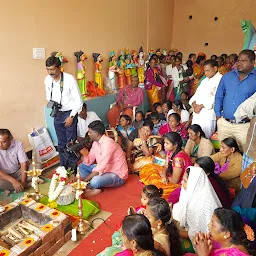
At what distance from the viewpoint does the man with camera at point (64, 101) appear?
3.18m

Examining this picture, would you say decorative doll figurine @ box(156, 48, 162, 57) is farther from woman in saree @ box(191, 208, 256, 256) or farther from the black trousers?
woman in saree @ box(191, 208, 256, 256)

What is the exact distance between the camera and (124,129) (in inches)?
164

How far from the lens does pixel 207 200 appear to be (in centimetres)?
197

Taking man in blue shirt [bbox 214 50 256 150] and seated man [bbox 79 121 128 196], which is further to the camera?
seated man [bbox 79 121 128 196]

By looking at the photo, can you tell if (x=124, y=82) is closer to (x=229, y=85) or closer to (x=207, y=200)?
(x=229, y=85)

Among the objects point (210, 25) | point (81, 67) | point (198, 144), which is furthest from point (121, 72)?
point (210, 25)

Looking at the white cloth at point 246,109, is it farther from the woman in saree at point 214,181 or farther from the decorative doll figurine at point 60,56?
the decorative doll figurine at point 60,56

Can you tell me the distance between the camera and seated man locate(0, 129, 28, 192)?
297 centimetres

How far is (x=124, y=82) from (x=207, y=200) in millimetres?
4067

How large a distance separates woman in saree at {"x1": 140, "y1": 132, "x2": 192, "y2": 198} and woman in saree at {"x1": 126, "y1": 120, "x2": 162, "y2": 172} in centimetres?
38

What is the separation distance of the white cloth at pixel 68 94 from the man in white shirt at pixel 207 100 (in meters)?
1.48

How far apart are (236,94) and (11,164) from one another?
100 inches

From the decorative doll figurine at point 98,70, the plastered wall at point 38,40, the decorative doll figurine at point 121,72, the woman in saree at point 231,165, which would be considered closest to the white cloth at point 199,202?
the woman in saree at point 231,165

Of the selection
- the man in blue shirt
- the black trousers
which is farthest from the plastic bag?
the man in blue shirt
